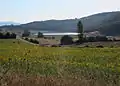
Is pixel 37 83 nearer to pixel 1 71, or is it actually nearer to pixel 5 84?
pixel 5 84

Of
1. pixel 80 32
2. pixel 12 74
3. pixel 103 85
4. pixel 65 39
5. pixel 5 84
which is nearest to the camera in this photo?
pixel 5 84

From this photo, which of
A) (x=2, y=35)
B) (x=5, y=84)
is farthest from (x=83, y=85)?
(x=2, y=35)

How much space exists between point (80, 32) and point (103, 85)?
13480 centimetres

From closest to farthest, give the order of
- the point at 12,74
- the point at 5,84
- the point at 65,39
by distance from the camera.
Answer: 1. the point at 5,84
2. the point at 12,74
3. the point at 65,39

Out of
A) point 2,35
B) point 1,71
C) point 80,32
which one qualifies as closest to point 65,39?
point 80,32

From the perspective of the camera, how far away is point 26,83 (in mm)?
7324

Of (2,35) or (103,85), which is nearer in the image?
(103,85)

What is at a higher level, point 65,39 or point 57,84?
point 57,84

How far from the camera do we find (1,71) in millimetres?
8031

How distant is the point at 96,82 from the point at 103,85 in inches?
7.7

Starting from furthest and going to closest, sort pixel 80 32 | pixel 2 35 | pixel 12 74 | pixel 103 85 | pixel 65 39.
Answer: pixel 80 32
pixel 65 39
pixel 2 35
pixel 12 74
pixel 103 85

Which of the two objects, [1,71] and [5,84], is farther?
[1,71]

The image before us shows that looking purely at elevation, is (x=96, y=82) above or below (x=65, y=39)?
above

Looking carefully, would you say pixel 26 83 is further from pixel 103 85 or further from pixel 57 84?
pixel 103 85
